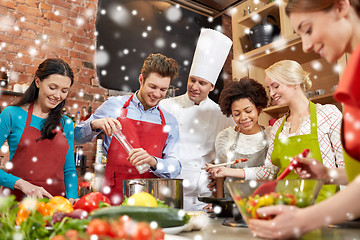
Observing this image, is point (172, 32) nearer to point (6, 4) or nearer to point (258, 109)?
point (6, 4)

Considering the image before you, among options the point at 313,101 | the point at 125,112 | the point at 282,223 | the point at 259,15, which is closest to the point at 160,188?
the point at 282,223

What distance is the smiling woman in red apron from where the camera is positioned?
166 cm

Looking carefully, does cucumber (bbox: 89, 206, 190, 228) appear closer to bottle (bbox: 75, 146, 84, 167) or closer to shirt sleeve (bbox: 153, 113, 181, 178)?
→ shirt sleeve (bbox: 153, 113, 181, 178)

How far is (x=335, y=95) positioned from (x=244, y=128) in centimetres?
125

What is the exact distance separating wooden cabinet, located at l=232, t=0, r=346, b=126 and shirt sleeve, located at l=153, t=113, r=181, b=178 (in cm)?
105

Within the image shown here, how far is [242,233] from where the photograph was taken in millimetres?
851

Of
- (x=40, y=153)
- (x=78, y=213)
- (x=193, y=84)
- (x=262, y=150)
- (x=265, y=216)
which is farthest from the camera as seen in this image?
(x=193, y=84)

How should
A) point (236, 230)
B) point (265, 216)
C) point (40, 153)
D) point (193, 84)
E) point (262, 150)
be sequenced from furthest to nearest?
point (193, 84) < point (262, 150) < point (40, 153) < point (236, 230) < point (265, 216)

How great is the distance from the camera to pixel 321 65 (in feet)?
8.42

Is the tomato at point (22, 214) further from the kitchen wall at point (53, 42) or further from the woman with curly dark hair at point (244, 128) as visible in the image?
the kitchen wall at point (53, 42)

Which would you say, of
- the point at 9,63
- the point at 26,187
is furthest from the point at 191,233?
the point at 9,63

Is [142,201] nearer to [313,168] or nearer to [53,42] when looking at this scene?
[313,168]

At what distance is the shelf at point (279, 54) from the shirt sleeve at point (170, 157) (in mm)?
1166

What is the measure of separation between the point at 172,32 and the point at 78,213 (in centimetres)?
293
